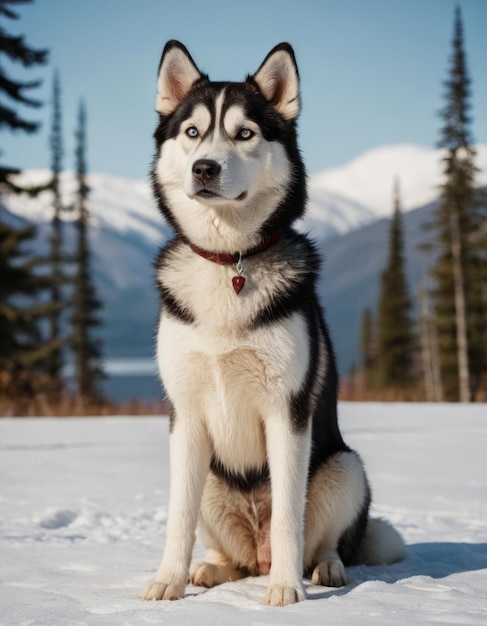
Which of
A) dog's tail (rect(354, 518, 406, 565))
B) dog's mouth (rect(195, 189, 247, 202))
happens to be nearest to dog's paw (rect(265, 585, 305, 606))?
dog's tail (rect(354, 518, 406, 565))

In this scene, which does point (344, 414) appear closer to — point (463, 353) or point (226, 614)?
point (226, 614)

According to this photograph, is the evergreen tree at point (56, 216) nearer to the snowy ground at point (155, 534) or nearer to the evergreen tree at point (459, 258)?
the evergreen tree at point (459, 258)

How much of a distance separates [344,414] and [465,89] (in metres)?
21.0

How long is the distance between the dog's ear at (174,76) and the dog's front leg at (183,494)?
1.65 m

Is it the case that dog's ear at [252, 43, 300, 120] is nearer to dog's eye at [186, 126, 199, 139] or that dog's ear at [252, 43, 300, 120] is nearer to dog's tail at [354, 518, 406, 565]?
dog's eye at [186, 126, 199, 139]

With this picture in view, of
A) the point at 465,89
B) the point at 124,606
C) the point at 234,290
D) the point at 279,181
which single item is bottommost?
the point at 124,606

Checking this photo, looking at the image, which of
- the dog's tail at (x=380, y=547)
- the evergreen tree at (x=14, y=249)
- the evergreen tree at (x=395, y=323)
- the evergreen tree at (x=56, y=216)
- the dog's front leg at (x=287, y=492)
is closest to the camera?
the dog's front leg at (x=287, y=492)

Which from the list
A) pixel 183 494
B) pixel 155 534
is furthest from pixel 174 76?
pixel 155 534

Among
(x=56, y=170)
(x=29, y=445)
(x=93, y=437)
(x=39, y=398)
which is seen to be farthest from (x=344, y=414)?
Result: (x=56, y=170)

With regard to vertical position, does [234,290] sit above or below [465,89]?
below

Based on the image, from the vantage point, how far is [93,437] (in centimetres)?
973

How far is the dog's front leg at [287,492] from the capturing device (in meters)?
3.19

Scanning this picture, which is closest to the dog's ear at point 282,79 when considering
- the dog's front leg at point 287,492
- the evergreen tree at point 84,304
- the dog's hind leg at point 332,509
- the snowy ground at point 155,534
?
the dog's front leg at point 287,492

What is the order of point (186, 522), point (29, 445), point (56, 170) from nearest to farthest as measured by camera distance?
point (186, 522)
point (29, 445)
point (56, 170)
